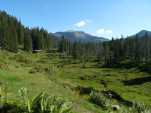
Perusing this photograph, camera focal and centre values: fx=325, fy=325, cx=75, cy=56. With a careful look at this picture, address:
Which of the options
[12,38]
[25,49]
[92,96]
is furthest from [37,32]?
[92,96]

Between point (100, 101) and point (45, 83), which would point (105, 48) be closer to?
point (45, 83)

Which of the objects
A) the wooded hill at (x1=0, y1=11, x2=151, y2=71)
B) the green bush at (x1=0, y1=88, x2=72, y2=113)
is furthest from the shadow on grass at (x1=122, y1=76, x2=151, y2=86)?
the green bush at (x1=0, y1=88, x2=72, y2=113)

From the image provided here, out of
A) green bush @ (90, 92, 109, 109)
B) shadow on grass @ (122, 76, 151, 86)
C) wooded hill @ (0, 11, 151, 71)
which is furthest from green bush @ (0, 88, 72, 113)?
wooded hill @ (0, 11, 151, 71)

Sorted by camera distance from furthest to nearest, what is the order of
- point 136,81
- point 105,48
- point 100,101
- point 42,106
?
1. point 105,48
2. point 136,81
3. point 100,101
4. point 42,106

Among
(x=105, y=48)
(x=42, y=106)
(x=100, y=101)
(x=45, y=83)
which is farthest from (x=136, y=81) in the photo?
(x=42, y=106)

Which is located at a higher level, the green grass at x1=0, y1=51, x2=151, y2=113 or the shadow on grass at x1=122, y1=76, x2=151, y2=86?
the green grass at x1=0, y1=51, x2=151, y2=113

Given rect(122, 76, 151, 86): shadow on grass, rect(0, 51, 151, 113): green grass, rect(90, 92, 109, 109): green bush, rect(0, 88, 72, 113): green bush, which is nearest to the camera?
rect(0, 88, 72, 113): green bush

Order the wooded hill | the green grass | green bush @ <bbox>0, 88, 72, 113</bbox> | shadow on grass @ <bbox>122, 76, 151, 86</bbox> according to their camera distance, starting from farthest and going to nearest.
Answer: the wooded hill, shadow on grass @ <bbox>122, 76, 151, 86</bbox>, the green grass, green bush @ <bbox>0, 88, 72, 113</bbox>

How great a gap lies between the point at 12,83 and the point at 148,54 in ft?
549

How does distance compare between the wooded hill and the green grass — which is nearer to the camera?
the green grass

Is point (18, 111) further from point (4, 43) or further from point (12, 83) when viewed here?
point (4, 43)

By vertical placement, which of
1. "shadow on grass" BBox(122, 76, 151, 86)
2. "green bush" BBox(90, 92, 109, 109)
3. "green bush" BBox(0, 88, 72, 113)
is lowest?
"shadow on grass" BBox(122, 76, 151, 86)

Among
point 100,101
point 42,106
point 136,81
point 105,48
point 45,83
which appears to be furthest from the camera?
point 105,48

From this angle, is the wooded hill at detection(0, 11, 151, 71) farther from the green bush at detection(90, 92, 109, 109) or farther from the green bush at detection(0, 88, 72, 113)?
the green bush at detection(0, 88, 72, 113)
